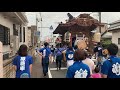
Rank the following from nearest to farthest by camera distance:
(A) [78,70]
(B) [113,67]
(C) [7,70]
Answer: (A) [78,70] → (B) [113,67] → (C) [7,70]

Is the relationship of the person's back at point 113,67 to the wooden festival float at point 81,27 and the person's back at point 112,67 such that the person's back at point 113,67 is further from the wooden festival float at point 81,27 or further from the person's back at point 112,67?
the wooden festival float at point 81,27

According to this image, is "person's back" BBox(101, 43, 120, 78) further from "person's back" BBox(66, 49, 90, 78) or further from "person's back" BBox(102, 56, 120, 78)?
"person's back" BBox(66, 49, 90, 78)

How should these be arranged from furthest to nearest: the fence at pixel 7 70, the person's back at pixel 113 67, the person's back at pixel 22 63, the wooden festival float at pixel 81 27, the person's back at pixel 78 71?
the wooden festival float at pixel 81 27 → the fence at pixel 7 70 → the person's back at pixel 22 63 → the person's back at pixel 113 67 → the person's back at pixel 78 71

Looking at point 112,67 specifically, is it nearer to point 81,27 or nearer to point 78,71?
point 78,71

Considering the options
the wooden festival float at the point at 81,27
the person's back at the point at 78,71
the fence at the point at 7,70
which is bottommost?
the fence at the point at 7,70

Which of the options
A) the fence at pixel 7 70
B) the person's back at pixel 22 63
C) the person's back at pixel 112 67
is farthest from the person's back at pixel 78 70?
the fence at pixel 7 70

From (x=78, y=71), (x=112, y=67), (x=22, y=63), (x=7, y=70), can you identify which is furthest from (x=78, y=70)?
(x=7, y=70)

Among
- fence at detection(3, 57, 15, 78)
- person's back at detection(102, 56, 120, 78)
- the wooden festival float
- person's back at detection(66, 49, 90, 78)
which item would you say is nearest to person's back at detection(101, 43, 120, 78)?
person's back at detection(102, 56, 120, 78)

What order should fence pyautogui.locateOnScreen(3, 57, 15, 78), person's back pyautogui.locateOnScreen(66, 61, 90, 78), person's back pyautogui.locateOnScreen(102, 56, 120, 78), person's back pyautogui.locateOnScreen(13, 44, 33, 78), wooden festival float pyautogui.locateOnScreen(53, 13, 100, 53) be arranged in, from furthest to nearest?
wooden festival float pyautogui.locateOnScreen(53, 13, 100, 53) → fence pyautogui.locateOnScreen(3, 57, 15, 78) → person's back pyautogui.locateOnScreen(13, 44, 33, 78) → person's back pyautogui.locateOnScreen(102, 56, 120, 78) → person's back pyautogui.locateOnScreen(66, 61, 90, 78)
